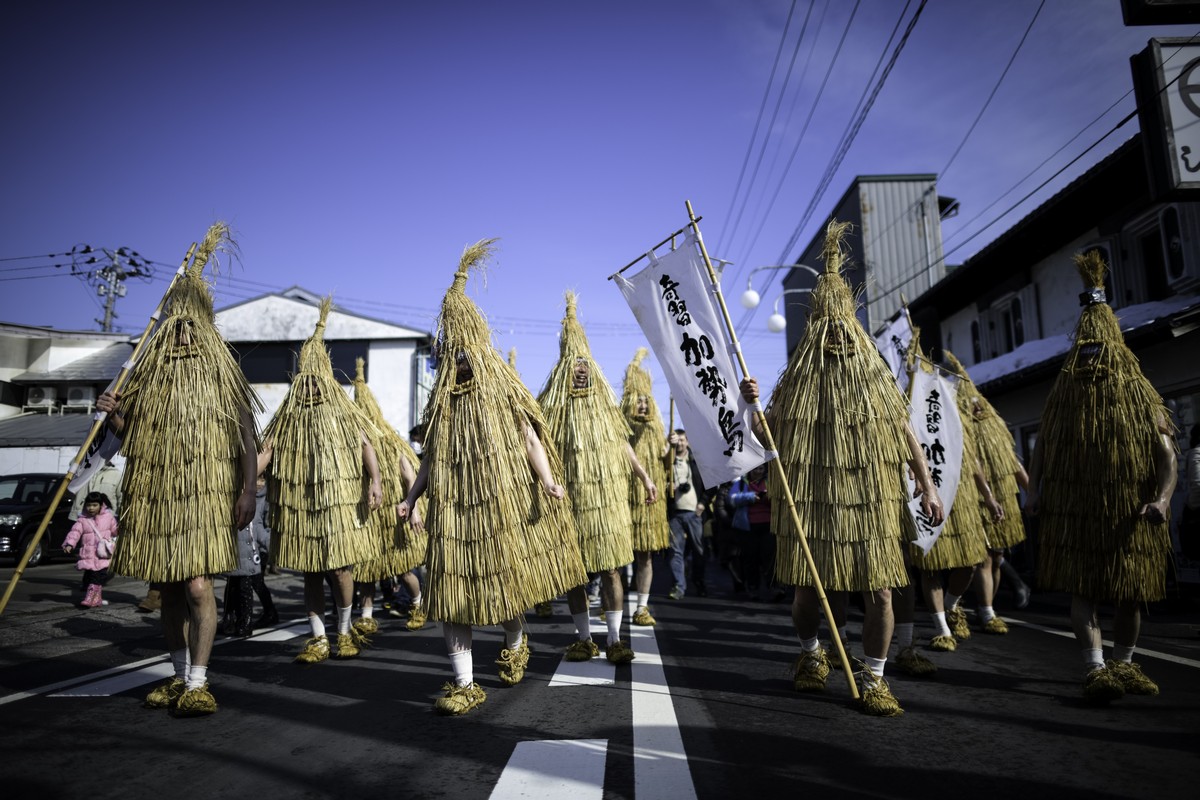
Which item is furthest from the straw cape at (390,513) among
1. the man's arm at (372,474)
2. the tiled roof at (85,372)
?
the tiled roof at (85,372)

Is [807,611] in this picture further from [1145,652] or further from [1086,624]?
[1145,652]

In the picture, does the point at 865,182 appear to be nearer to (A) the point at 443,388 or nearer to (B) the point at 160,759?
(A) the point at 443,388

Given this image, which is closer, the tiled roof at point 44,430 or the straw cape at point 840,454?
the straw cape at point 840,454

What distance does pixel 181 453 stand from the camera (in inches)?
177

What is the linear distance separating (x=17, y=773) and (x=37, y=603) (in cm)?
724

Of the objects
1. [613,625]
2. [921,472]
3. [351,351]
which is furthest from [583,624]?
[351,351]

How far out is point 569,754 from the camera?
3.40 meters

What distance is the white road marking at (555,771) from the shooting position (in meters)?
2.93

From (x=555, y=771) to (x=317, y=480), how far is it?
149 inches

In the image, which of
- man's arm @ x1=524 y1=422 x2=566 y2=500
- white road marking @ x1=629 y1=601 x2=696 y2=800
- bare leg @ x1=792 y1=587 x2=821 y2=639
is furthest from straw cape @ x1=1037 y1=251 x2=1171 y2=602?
man's arm @ x1=524 y1=422 x2=566 y2=500

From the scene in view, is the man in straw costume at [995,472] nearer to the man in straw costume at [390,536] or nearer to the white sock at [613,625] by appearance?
the white sock at [613,625]

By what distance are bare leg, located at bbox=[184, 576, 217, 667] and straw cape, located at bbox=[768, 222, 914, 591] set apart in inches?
132

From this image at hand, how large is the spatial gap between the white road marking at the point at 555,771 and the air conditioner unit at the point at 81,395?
31891 mm

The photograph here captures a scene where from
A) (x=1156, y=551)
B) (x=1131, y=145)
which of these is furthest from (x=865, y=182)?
(x=1156, y=551)
